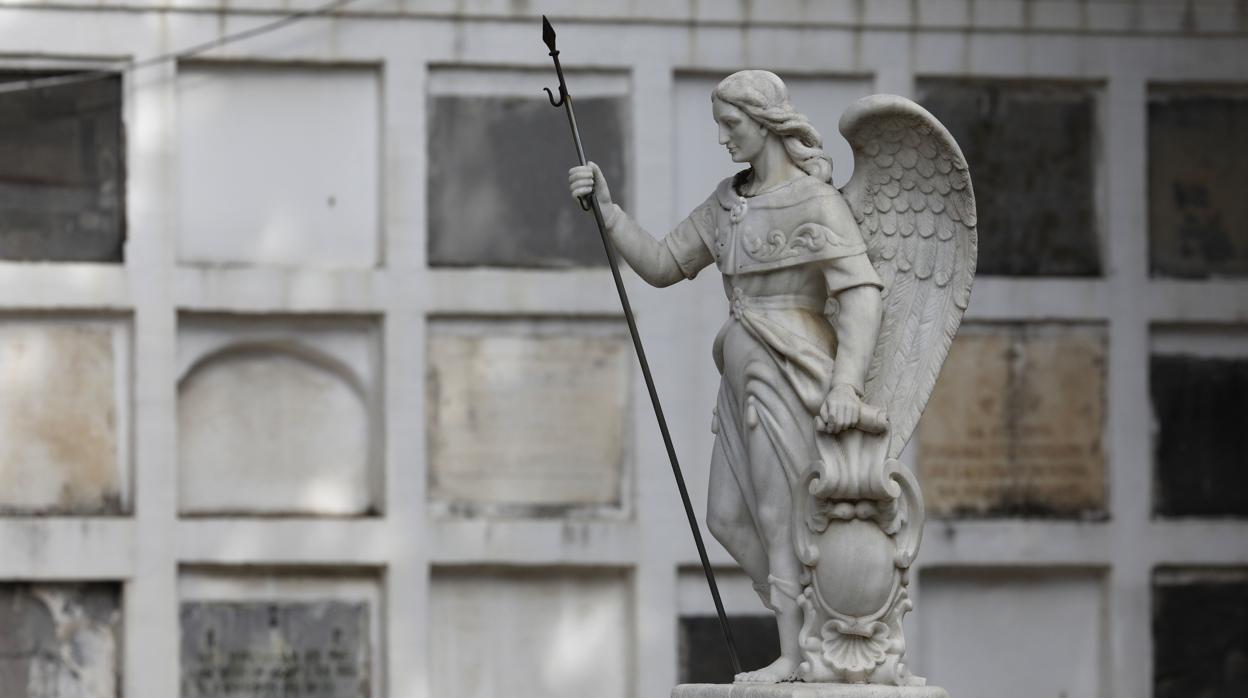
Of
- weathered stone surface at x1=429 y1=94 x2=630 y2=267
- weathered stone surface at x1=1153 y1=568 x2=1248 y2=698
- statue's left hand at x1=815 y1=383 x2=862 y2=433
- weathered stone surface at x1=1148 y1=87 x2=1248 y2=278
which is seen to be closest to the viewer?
statue's left hand at x1=815 y1=383 x2=862 y2=433

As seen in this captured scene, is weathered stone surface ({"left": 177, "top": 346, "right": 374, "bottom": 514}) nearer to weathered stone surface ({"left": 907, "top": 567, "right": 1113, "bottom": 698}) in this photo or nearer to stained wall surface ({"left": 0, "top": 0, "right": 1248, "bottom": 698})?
stained wall surface ({"left": 0, "top": 0, "right": 1248, "bottom": 698})

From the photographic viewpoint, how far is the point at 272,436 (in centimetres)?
1573

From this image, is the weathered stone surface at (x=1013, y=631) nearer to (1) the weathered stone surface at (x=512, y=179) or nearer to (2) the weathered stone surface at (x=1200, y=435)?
(2) the weathered stone surface at (x=1200, y=435)

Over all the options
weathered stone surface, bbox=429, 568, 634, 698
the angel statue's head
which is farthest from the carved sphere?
weathered stone surface, bbox=429, 568, 634, 698

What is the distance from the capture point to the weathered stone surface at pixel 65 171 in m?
15.6

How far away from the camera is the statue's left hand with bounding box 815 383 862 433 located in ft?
32.0

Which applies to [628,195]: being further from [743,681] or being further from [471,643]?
[743,681]

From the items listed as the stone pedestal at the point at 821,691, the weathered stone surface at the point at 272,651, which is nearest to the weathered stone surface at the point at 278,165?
the weathered stone surface at the point at 272,651

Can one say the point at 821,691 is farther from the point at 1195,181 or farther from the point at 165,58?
the point at 1195,181

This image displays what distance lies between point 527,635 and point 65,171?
3247 mm

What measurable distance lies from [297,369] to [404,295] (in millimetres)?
670

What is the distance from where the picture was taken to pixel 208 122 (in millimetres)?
15727

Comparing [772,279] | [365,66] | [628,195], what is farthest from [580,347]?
[772,279]

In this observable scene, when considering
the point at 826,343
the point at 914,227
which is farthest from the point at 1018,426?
the point at 826,343
